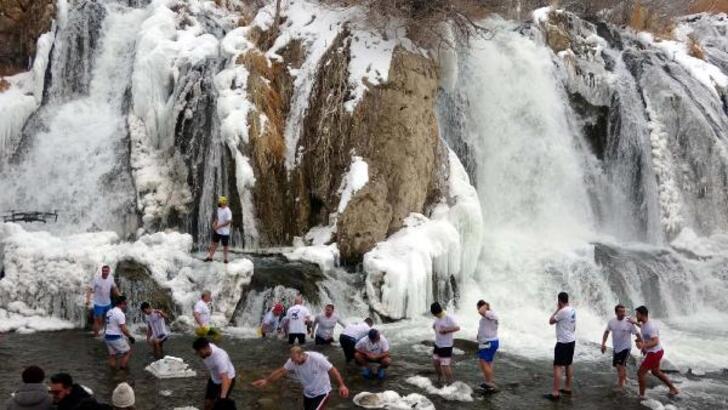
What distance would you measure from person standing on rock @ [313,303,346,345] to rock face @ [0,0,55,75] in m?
13.4

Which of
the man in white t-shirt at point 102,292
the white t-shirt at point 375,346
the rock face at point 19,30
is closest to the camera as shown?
the white t-shirt at point 375,346

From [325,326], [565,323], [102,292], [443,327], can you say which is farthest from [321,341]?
[565,323]

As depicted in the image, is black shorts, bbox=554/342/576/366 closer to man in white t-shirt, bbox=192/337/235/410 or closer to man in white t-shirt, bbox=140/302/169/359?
man in white t-shirt, bbox=192/337/235/410

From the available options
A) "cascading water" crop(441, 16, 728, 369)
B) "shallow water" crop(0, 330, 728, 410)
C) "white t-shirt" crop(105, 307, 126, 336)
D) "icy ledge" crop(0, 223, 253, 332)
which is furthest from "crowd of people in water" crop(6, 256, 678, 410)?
"cascading water" crop(441, 16, 728, 369)

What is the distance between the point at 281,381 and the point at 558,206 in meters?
12.5

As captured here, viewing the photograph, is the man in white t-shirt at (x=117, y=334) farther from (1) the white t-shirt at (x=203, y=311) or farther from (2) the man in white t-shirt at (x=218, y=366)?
(2) the man in white t-shirt at (x=218, y=366)

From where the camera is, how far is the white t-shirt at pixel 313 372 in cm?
727

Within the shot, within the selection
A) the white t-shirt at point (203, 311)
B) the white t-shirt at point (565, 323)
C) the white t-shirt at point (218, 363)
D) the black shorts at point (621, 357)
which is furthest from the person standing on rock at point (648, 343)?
the white t-shirt at point (203, 311)

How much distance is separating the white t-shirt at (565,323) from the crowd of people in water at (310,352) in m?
0.01

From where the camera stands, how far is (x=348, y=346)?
1096 cm

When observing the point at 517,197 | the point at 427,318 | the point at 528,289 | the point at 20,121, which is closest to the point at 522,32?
the point at 517,197

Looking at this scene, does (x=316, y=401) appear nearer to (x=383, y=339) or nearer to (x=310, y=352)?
(x=310, y=352)

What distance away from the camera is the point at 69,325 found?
1248 cm

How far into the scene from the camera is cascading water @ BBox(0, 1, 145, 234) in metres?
16.4
